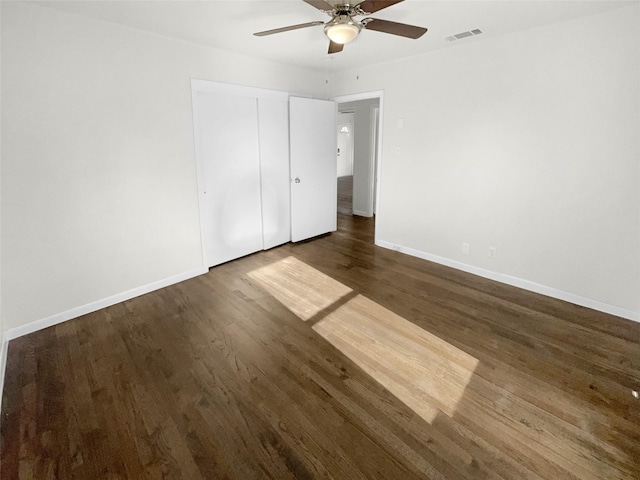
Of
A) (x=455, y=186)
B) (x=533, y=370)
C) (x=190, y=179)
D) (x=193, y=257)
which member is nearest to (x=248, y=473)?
(x=533, y=370)

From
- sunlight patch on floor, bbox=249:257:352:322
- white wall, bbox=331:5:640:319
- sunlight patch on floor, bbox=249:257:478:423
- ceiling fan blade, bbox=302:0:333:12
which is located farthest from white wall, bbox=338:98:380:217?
ceiling fan blade, bbox=302:0:333:12

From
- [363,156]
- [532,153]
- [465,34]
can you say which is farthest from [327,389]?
[363,156]

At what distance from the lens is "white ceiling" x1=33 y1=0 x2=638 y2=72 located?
247cm

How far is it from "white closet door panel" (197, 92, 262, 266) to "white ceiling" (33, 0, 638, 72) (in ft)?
2.22

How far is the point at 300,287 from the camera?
3.54m

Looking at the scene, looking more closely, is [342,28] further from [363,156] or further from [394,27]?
[363,156]

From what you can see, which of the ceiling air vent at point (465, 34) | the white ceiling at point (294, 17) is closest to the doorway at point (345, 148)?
the ceiling air vent at point (465, 34)

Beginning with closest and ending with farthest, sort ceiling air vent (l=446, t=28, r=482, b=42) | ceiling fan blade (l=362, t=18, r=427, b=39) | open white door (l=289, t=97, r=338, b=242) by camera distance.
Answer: ceiling fan blade (l=362, t=18, r=427, b=39) < ceiling air vent (l=446, t=28, r=482, b=42) < open white door (l=289, t=97, r=338, b=242)

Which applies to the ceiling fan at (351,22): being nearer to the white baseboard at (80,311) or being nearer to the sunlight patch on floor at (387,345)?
the sunlight patch on floor at (387,345)

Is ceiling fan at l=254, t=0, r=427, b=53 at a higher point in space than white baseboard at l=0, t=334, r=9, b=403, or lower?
higher

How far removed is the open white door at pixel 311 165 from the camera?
15.2 ft

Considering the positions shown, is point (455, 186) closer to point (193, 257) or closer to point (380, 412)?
point (380, 412)

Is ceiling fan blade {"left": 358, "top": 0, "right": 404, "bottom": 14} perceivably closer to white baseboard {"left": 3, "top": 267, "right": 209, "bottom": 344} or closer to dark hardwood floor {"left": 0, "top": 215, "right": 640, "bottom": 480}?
dark hardwood floor {"left": 0, "top": 215, "right": 640, "bottom": 480}

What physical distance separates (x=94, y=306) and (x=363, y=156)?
5.07 metres
